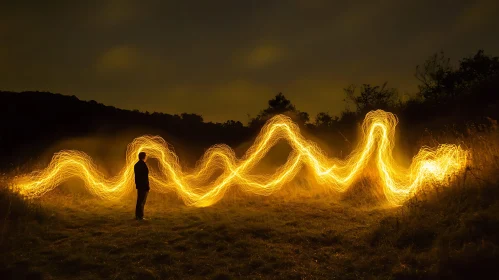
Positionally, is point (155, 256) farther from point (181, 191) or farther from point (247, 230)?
point (181, 191)

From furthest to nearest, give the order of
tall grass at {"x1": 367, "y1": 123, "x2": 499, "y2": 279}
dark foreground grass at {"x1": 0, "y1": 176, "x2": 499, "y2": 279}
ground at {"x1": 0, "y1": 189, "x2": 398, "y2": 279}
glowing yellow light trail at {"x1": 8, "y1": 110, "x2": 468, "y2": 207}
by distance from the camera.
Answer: glowing yellow light trail at {"x1": 8, "y1": 110, "x2": 468, "y2": 207} < ground at {"x1": 0, "y1": 189, "x2": 398, "y2": 279} < dark foreground grass at {"x1": 0, "y1": 176, "x2": 499, "y2": 279} < tall grass at {"x1": 367, "y1": 123, "x2": 499, "y2": 279}

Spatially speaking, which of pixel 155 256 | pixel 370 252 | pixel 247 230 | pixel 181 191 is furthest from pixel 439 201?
pixel 181 191

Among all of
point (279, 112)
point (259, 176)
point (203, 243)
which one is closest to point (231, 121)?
point (279, 112)

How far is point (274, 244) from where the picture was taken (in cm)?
849

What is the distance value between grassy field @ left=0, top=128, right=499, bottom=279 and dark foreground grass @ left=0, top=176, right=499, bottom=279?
2 centimetres

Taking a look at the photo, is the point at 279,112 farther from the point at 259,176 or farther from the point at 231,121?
the point at 259,176

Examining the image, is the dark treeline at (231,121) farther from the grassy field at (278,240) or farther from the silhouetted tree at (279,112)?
the grassy field at (278,240)

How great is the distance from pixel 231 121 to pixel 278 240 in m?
36.7

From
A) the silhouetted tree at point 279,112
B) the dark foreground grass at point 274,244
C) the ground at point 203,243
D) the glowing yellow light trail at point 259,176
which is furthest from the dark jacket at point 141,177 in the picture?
the silhouetted tree at point 279,112

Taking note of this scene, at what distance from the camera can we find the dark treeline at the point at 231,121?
2164 centimetres

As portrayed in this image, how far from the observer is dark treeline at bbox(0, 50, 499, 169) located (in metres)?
21.6

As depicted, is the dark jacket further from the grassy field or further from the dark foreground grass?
the dark foreground grass

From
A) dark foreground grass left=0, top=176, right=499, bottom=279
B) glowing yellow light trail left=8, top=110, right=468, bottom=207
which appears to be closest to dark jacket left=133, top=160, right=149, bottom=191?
dark foreground grass left=0, top=176, right=499, bottom=279

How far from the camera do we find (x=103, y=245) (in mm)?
8891
